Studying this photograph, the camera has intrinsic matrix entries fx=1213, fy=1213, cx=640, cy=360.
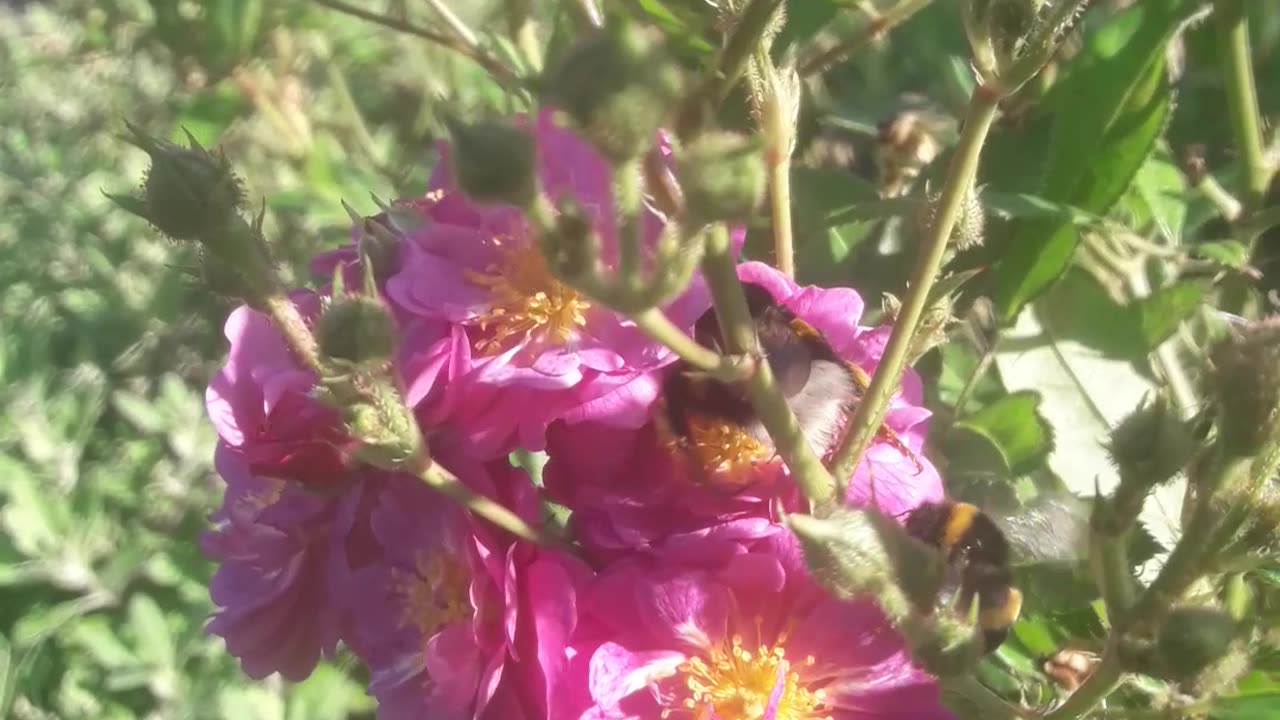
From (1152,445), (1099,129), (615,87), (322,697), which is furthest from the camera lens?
(322,697)

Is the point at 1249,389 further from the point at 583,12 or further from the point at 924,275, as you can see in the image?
the point at 583,12

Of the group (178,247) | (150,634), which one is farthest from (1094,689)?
(150,634)

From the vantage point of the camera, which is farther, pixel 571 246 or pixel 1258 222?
pixel 1258 222

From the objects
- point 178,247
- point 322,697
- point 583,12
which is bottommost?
point 322,697

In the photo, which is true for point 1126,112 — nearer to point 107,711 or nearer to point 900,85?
point 900,85

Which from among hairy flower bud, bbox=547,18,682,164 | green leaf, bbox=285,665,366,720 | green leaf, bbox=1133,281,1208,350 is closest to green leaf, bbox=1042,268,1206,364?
green leaf, bbox=1133,281,1208,350

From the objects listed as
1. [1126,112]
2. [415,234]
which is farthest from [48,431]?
[1126,112]
